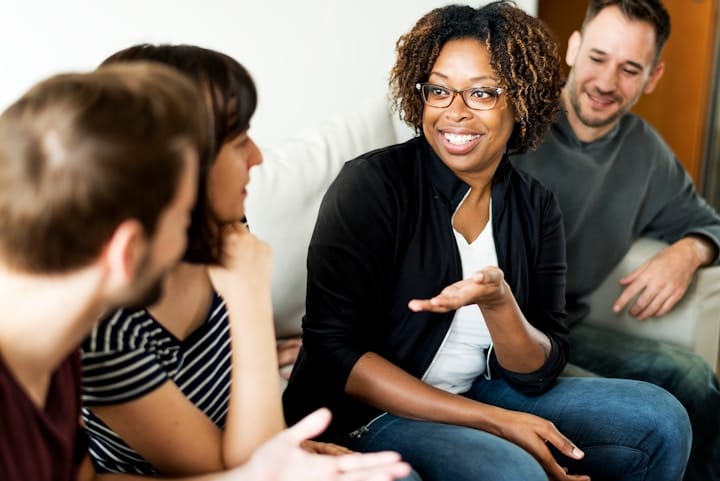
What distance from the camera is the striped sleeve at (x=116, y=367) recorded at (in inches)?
39.2

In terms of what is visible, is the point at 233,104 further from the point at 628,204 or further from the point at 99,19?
the point at 628,204

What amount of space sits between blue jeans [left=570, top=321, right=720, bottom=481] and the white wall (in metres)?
0.80

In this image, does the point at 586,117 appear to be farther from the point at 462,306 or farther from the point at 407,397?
the point at 407,397

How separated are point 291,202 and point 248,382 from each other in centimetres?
68

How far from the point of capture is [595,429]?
1.48 metres

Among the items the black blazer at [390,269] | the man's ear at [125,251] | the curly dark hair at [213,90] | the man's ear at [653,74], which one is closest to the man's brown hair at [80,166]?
the man's ear at [125,251]

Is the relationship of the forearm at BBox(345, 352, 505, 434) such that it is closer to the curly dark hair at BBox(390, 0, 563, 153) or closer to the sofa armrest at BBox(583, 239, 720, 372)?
the curly dark hair at BBox(390, 0, 563, 153)

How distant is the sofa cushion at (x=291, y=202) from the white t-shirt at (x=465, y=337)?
33cm

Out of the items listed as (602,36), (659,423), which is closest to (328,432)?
(659,423)

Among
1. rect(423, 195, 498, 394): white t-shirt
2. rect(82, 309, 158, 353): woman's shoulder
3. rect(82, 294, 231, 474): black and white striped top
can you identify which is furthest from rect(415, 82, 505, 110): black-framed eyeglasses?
rect(82, 309, 158, 353): woman's shoulder

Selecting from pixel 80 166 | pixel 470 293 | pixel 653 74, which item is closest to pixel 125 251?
pixel 80 166

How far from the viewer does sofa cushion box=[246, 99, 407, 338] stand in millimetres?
1657

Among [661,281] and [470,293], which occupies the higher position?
[470,293]

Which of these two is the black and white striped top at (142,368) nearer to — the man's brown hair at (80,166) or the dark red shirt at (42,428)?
the dark red shirt at (42,428)
